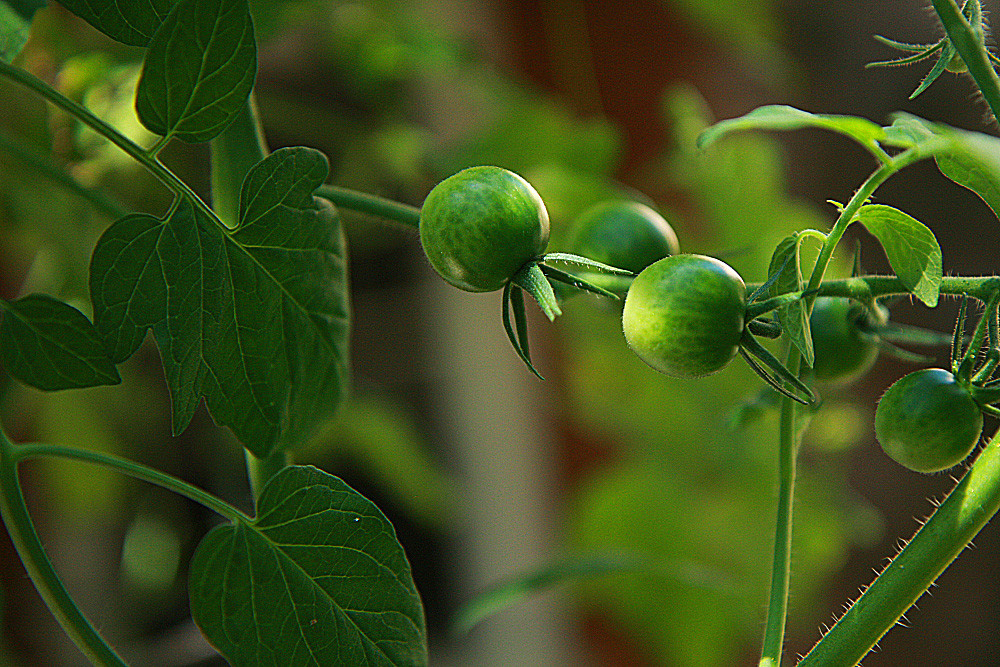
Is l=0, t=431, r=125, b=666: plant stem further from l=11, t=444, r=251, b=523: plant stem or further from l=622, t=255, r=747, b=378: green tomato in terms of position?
l=622, t=255, r=747, b=378: green tomato

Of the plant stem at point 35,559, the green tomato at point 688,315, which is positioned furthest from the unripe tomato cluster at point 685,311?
the plant stem at point 35,559

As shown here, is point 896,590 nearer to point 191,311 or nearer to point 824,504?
point 191,311

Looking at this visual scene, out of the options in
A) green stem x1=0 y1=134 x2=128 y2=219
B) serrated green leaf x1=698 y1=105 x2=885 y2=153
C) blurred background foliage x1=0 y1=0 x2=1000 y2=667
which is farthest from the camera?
blurred background foliage x1=0 y1=0 x2=1000 y2=667

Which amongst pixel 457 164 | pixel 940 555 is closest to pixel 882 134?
pixel 940 555

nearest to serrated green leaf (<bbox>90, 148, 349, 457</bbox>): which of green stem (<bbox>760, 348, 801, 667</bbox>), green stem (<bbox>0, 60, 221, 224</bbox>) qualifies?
green stem (<bbox>0, 60, 221, 224</bbox>)

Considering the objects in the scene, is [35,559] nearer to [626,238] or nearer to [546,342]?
[626,238]

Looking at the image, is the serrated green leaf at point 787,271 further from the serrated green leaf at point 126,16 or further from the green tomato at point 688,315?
the serrated green leaf at point 126,16

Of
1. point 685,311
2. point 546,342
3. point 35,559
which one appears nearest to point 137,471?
point 35,559
